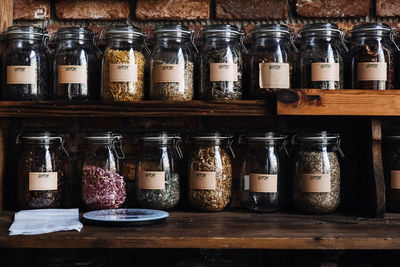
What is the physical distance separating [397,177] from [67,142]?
975 millimetres

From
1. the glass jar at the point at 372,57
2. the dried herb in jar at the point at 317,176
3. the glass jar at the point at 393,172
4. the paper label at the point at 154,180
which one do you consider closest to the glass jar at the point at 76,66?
the paper label at the point at 154,180

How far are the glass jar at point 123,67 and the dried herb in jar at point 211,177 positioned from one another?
0.77 feet

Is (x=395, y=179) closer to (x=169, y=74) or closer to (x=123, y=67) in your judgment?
(x=169, y=74)

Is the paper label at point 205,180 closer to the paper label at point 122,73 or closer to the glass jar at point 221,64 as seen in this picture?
the glass jar at point 221,64

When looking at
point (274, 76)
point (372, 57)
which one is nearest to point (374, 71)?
point (372, 57)

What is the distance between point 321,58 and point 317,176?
310 millimetres

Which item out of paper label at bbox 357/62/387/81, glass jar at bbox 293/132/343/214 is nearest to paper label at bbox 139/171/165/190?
glass jar at bbox 293/132/343/214

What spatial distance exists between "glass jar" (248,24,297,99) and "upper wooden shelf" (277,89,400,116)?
0.07 meters

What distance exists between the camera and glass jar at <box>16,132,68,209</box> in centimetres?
137

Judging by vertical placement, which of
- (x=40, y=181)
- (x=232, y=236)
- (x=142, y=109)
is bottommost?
(x=232, y=236)

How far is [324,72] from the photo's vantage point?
130 centimetres

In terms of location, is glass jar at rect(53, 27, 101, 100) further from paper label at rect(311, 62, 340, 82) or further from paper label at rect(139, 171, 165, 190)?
paper label at rect(311, 62, 340, 82)

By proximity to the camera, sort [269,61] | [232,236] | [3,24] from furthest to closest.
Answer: [3,24] < [269,61] < [232,236]

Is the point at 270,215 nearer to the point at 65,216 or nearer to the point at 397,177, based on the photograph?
the point at 397,177
